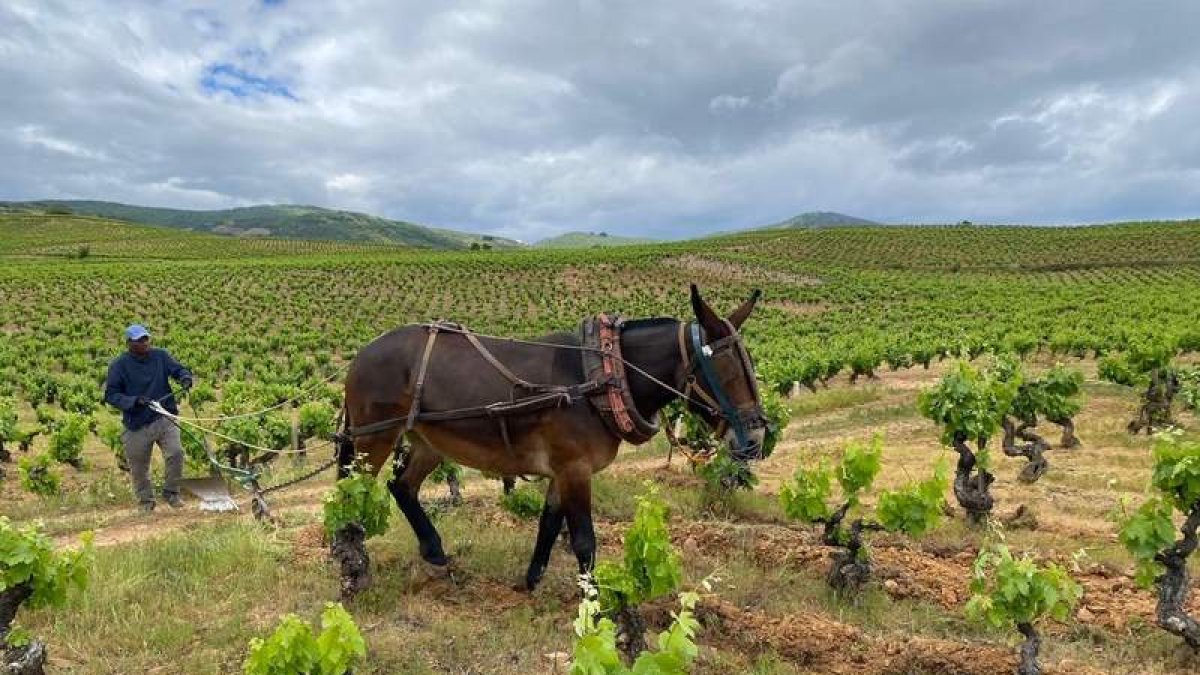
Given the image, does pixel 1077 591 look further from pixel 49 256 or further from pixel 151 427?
pixel 49 256

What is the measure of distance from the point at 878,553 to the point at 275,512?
24.3 feet

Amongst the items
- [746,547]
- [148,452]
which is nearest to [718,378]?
[746,547]

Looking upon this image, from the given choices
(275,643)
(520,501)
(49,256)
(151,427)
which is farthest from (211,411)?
(49,256)

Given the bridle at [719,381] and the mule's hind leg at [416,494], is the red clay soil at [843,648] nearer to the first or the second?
the bridle at [719,381]

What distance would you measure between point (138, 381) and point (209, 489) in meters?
2.20

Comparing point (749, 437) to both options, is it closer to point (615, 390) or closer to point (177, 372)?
point (615, 390)

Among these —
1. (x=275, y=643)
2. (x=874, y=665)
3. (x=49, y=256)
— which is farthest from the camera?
(x=49, y=256)

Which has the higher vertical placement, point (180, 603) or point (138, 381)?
point (138, 381)

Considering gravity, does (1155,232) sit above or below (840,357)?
above

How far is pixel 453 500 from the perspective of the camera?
9125 millimetres

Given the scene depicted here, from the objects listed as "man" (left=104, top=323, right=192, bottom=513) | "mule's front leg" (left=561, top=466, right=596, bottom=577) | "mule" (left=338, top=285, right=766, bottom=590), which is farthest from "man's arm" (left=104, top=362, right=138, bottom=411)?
"mule's front leg" (left=561, top=466, right=596, bottom=577)

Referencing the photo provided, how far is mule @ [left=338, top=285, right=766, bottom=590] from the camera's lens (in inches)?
220

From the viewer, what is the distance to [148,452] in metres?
9.52

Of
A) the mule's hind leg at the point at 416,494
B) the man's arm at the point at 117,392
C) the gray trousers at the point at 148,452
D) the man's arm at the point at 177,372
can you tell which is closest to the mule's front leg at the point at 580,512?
the mule's hind leg at the point at 416,494
